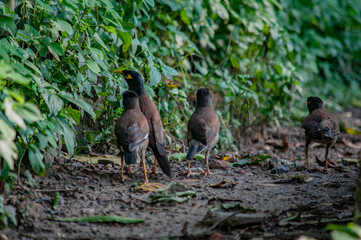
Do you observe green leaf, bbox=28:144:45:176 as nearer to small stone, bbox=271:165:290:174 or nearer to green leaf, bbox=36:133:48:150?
green leaf, bbox=36:133:48:150

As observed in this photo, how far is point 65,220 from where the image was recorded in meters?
3.96

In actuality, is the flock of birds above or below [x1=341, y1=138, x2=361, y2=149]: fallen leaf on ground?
above

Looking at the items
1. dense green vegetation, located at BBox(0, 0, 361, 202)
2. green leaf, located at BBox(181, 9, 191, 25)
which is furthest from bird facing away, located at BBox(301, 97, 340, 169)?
green leaf, located at BBox(181, 9, 191, 25)

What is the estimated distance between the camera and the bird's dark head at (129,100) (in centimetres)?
568

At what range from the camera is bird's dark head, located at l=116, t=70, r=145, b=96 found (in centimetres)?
623

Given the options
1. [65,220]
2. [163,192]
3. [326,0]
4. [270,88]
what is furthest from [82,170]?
[326,0]

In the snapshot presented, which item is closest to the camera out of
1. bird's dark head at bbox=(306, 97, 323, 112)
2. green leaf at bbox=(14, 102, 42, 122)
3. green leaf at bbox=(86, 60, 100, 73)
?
green leaf at bbox=(14, 102, 42, 122)

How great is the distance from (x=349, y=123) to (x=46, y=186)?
9.39 metres

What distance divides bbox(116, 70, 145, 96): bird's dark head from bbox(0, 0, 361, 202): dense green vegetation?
0.12 m

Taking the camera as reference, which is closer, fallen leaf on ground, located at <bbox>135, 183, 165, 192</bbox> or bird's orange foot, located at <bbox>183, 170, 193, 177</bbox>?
fallen leaf on ground, located at <bbox>135, 183, 165, 192</bbox>

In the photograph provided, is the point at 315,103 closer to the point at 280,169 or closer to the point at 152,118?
the point at 280,169

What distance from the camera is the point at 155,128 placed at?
5.80 meters

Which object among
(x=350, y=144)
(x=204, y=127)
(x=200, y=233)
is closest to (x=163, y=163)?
(x=204, y=127)

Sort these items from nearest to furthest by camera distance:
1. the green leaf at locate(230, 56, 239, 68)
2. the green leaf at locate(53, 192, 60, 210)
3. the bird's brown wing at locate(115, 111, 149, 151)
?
the green leaf at locate(53, 192, 60, 210) → the bird's brown wing at locate(115, 111, 149, 151) → the green leaf at locate(230, 56, 239, 68)
